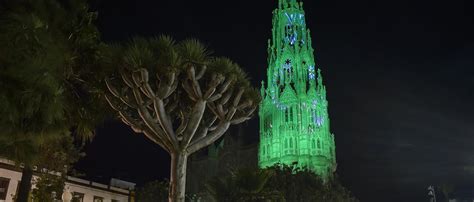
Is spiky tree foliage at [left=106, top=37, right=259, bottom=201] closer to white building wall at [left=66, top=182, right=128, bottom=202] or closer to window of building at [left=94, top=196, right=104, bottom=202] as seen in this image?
white building wall at [left=66, top=182, right=128, bottom=202]

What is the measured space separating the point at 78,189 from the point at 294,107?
4471 cm

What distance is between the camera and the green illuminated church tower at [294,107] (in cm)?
7125

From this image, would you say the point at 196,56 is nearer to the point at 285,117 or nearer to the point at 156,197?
the point at 156,197

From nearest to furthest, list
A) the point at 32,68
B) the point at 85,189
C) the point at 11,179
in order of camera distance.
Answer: the point at 32,68
the point at 11,179
the point at 85,189

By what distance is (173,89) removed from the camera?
1631 cm

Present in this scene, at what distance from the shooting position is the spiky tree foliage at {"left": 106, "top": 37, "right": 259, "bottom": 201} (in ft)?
52.3

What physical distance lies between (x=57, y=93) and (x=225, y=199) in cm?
2011

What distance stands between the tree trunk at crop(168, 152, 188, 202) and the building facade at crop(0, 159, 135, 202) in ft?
24.7

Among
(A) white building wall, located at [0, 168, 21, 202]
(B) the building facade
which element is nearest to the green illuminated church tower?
(B) the building facade

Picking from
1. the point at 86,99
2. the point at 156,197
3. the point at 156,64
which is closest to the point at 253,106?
the point at 156,64

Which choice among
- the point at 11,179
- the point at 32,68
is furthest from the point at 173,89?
the point at 11,179

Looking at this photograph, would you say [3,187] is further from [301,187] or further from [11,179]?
[301,187]

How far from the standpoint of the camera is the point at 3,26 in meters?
10.4

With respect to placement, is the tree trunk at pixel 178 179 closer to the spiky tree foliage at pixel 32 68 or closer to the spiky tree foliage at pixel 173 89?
the spiky tree foliage at pixel 173 89
